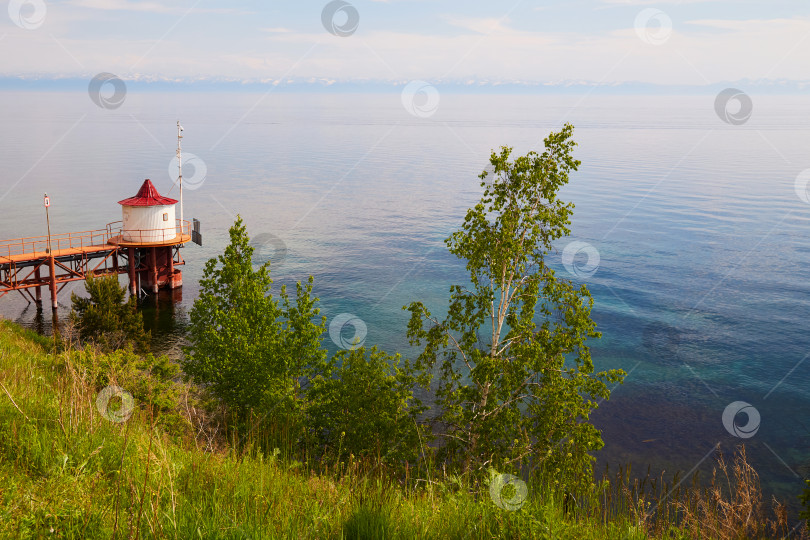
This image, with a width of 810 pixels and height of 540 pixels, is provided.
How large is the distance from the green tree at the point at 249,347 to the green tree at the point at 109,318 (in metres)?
10.5

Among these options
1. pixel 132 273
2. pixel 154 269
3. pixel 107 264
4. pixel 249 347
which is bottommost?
pixel 249 347

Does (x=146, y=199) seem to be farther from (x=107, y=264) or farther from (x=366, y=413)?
(x=366, y=413)

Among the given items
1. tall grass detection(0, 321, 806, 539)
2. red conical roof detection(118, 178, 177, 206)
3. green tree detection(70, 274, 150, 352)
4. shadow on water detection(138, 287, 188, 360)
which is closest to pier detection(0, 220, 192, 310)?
shadow on water detection(138, 287, 188, 360)

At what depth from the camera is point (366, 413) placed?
19.5 m

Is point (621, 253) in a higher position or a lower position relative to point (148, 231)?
lower

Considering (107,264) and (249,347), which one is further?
(107,264)

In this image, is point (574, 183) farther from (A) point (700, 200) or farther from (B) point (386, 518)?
(B) point (386, 518)

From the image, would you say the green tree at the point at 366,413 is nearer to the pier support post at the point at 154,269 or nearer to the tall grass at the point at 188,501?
the tall grass at the point at 188,501

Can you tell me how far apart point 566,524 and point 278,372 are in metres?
17.3

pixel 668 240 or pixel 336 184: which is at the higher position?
pixel 336 184

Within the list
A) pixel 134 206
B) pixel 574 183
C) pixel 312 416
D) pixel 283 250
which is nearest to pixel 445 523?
pixel 312 416

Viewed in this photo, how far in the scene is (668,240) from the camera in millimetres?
70750

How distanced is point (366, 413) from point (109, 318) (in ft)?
68.5

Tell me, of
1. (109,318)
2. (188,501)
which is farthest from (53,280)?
(188,501)
